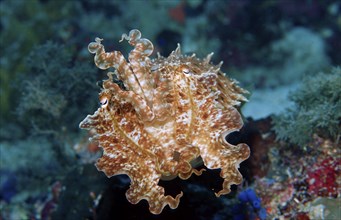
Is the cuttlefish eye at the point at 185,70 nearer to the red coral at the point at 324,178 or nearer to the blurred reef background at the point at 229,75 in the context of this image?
the blurred reef background at the point at 229,75

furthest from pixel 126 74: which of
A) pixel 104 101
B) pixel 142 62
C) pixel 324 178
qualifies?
pixel 324 178

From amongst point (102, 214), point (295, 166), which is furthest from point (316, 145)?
point (102, 214)

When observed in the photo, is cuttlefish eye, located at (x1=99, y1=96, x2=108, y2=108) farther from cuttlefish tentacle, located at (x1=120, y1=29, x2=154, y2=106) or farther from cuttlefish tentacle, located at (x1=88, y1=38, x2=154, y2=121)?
cuttlefish tentacle, located at (x1=120, y1=29, x2=154, y2=106)

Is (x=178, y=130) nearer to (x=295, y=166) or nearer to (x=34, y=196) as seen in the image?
(x=295, y=166)

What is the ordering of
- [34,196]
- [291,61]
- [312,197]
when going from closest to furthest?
[312,197], [34,196], [291,61]

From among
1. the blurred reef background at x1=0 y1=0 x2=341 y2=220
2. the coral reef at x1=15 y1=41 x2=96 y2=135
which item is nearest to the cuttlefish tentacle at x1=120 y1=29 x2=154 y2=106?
the blurred reef background at x1=0 y1=0 x2=341 y2=220

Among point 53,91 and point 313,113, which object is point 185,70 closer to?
point 313,113

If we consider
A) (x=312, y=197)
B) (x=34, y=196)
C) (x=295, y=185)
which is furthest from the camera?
(x=34, y=196)
